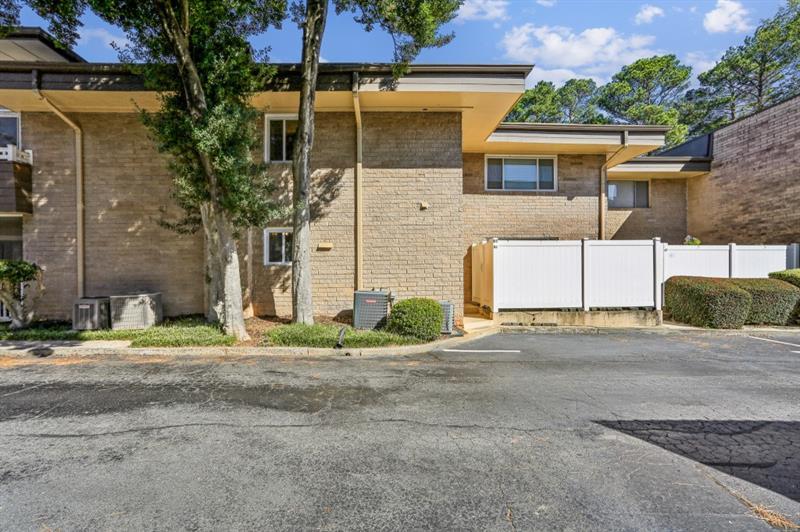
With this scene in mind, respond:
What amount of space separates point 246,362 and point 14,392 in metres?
2.95

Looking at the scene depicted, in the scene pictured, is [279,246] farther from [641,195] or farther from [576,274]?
[641,195]

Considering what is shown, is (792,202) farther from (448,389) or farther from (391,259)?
(448,389)

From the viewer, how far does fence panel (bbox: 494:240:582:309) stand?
33.4 ft

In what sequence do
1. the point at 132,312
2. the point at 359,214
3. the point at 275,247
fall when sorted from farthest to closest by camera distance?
the point at 275,247 → the point at 359,214 → the point at 132,312

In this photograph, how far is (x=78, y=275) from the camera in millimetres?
9617

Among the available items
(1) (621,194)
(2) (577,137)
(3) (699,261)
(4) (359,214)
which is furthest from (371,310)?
(1) (621,194)

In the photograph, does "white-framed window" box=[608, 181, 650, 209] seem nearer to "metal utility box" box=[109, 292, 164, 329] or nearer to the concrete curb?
the concrete curb

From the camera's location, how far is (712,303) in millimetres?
9531

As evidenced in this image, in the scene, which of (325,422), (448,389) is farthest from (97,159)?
(448,389)

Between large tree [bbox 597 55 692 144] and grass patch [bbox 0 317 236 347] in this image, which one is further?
large tree [bbox 597 55 692 144]

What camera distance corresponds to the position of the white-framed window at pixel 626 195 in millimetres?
14914

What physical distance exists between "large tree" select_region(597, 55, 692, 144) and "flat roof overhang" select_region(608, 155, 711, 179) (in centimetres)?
1708

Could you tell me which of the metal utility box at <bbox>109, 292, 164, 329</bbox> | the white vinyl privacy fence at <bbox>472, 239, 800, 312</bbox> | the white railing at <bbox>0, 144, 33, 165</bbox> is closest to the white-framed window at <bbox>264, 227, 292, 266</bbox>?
the metal utility box at <bbox>109, 292, 164, 329</bbox>

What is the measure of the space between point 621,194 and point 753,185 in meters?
3.95
